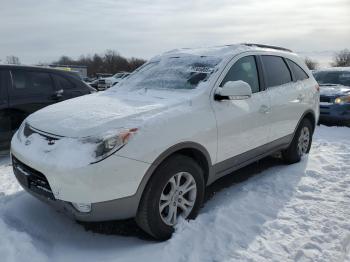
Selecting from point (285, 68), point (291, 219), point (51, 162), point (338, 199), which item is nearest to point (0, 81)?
point (51, 162)

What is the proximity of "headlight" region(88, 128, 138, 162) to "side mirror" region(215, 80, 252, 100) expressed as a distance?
4.05 feet

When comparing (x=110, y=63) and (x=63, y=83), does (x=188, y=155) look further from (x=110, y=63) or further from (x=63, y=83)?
(x=110, y=63)

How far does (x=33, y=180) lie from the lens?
10.0 feet

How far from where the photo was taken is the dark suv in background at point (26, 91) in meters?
5.52

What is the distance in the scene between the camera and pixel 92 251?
3025 millimetres

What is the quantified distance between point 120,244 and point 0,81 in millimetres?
3743

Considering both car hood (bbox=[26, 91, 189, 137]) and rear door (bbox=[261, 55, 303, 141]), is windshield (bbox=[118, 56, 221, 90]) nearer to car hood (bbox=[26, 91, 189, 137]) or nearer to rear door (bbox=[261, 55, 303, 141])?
car hood (bbox=[26, 91, 189, 137])

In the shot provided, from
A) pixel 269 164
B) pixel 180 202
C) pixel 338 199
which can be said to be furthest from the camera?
pixel 269 164

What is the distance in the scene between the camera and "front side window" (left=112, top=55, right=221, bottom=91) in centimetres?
386

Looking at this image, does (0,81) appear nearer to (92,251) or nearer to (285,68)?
(92,251)

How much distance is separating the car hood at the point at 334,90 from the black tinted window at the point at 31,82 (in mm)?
6561

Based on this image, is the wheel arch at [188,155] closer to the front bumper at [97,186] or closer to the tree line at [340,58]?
the front bumper at [97,186]

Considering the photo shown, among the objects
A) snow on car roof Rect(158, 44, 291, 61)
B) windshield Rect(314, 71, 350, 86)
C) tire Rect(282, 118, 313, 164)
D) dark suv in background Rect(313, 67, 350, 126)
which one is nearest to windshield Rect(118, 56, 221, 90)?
snow on car roof Rect(158, 44, 291, 61)

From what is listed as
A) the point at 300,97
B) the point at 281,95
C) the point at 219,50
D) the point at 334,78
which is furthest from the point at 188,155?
the point at 334,78
